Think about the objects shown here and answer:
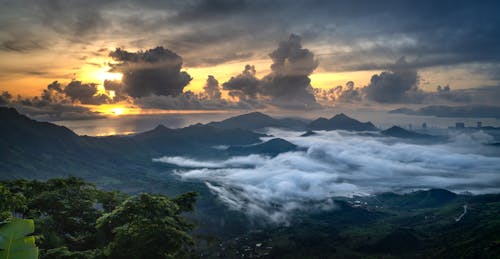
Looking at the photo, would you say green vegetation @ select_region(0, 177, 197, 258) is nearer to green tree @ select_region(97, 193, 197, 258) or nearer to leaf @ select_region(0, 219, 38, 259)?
green tree @ select_region(97, 193, 197, 258)

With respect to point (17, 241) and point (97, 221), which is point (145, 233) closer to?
point (97, 221)

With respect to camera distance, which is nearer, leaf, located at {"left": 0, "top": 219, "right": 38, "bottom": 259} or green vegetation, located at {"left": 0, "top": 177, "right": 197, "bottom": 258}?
leaf, located at {"left": 0, "top": 219, "right": 38, "bottom": 259}

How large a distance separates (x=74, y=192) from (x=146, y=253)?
19429 mm

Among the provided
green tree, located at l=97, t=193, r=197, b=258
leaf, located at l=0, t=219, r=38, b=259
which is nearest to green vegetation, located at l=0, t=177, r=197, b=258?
green tree, located at l=97, t=193, r=197, b=258

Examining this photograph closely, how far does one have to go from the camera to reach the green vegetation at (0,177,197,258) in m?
25.8

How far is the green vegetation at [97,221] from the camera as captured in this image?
84.5 ft

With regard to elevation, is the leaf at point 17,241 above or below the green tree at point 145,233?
above

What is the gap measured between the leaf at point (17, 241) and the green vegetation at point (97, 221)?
16625mm

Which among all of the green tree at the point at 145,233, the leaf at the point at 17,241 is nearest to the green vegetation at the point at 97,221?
the green tree at the point at 145,233

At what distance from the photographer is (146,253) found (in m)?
26.0

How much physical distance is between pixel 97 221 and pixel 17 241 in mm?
25966

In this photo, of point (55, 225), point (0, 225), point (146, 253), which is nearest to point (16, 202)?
point (55, 225)

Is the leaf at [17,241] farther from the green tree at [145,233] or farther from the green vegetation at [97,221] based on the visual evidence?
the green tree at [145,233]

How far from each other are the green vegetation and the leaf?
16.6m
